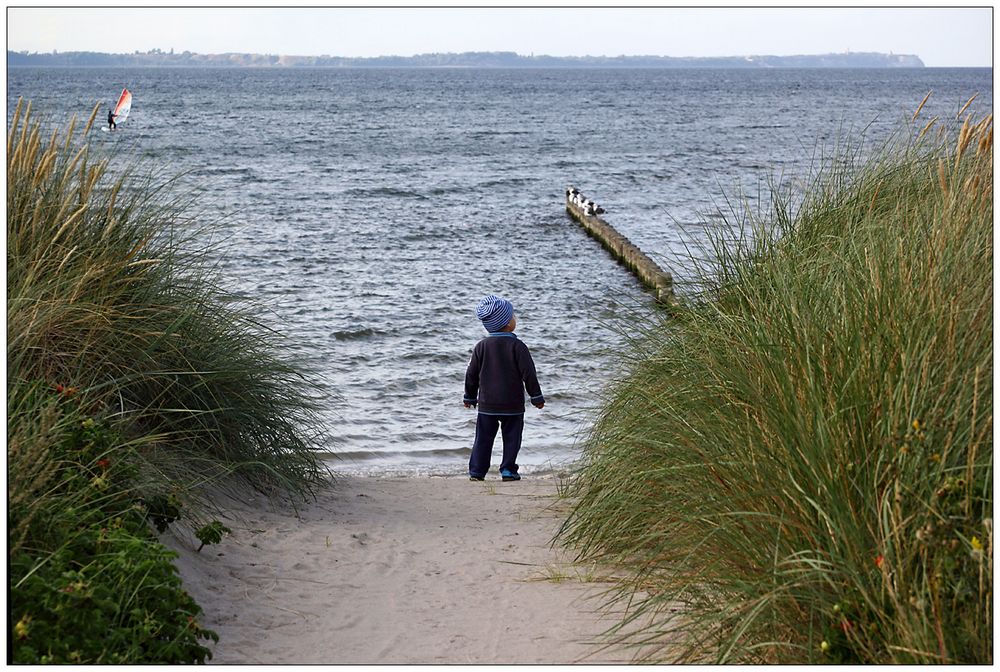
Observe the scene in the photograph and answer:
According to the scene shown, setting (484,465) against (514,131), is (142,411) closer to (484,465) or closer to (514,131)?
(484,465)

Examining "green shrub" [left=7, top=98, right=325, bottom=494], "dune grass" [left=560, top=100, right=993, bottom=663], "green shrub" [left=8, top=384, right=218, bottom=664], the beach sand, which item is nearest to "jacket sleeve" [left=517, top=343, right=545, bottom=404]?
the beach sand

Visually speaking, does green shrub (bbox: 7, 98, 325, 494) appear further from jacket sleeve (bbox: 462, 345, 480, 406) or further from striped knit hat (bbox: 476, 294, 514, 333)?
striped knit hat (bbox: 476, 294, 514, 333)

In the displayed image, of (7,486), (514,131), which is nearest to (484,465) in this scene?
(7,486)

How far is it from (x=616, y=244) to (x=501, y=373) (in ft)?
46.8

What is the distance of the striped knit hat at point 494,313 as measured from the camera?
9133 mm

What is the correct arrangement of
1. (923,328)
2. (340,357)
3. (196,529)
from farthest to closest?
(340,357)
(196,529)
(923,328)

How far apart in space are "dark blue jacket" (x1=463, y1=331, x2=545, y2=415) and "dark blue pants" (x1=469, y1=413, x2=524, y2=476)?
3.2 inches

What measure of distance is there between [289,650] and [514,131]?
66.7m

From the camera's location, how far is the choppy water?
1208 centimetres

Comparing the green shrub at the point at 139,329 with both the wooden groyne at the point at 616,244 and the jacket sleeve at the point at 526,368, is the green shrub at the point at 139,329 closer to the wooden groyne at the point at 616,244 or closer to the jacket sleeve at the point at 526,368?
the jacket sleeve at the point at 526,368

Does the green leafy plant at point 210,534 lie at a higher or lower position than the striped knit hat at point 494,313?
lower

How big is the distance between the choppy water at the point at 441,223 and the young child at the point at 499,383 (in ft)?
3.14

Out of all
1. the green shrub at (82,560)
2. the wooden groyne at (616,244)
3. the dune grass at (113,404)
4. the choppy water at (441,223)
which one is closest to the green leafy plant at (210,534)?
the dune grass at (113,404)

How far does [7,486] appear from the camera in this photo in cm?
425
